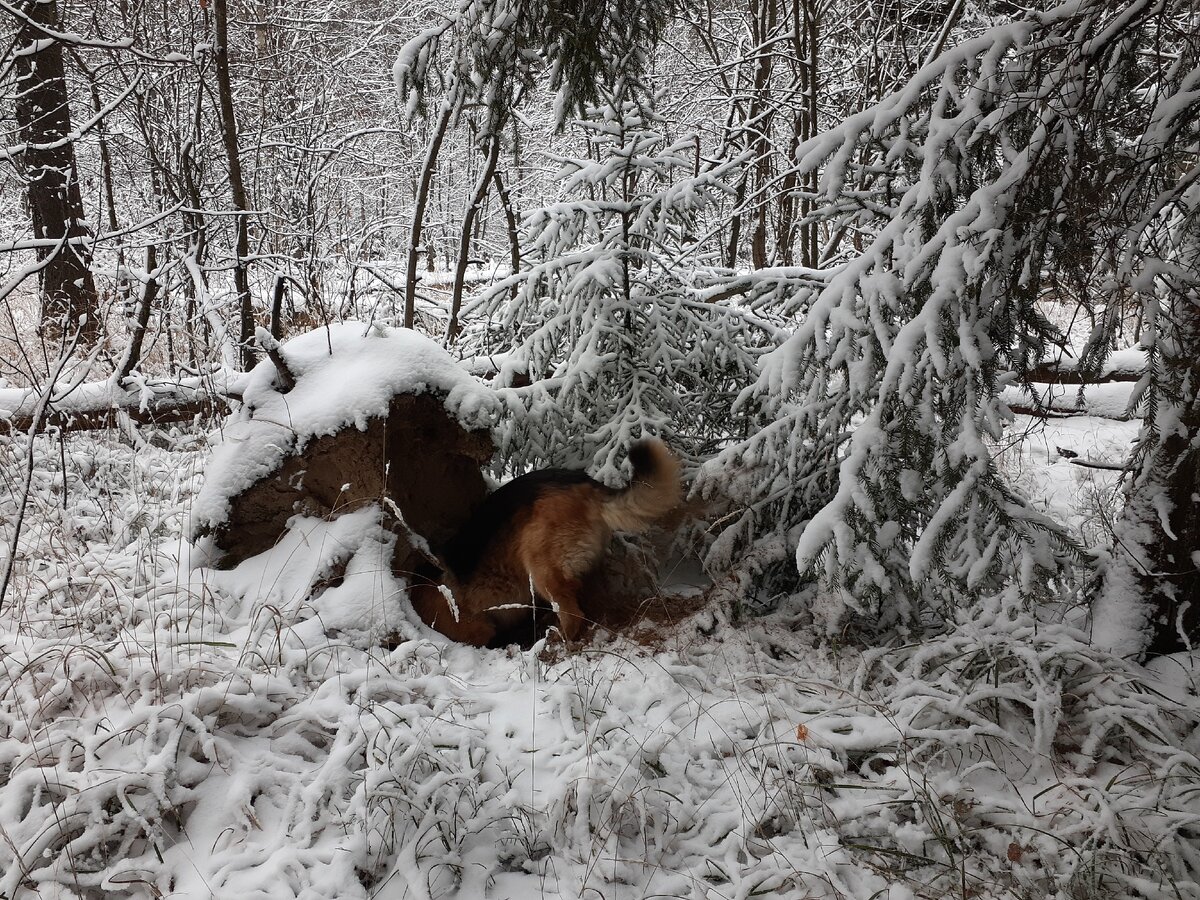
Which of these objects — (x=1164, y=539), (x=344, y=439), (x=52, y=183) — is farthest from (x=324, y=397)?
(x=52, y=183)

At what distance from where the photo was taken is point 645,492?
356 centimetres

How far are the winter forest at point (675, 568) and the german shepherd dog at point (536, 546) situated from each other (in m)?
0.03

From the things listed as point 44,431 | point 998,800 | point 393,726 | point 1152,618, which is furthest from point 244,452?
point 1152,618

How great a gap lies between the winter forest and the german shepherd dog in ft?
0.08

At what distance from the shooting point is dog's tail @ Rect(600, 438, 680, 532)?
3463mm

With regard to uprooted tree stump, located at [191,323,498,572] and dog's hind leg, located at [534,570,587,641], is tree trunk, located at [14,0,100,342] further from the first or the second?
dog's hind leg, located at [534,570,587,641]

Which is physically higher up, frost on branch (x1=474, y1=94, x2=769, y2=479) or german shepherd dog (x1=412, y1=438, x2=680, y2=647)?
frost on branch (x1=474, y1=94, x2=769, y2=479)

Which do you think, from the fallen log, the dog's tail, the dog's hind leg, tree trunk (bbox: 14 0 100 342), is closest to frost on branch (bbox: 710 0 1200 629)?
the dog's tail

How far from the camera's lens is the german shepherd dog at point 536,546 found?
11.9 ft

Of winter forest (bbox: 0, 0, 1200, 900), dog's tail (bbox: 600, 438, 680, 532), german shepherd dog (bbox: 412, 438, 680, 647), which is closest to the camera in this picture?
winter forest (bbox: 0, 0, 1200, 900)

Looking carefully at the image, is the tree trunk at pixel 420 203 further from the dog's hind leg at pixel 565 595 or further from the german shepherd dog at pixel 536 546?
the dog's hind leg at pixel 565 595

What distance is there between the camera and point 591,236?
486 cm

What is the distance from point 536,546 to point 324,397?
1.41m

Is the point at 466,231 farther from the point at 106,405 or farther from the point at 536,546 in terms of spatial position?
the point at 536,546
